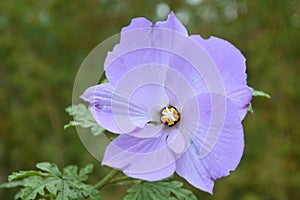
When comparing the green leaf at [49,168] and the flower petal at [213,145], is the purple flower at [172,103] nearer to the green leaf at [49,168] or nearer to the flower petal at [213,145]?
the flower petal at [213,145]

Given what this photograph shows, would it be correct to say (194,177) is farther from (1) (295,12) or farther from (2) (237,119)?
(1) (295,12)

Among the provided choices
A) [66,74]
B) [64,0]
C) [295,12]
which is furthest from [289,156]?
[64,0]

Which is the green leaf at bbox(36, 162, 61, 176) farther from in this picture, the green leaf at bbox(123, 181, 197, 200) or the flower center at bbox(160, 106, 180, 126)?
the flower center at bbox(160, 106, 180, 126)

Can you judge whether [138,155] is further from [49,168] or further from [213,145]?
[49,168]

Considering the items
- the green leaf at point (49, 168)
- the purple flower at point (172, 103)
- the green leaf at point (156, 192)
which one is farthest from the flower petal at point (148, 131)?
the green leaf at point (49, 168)

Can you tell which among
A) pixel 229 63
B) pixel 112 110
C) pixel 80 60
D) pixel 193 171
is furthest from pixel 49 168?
pixel 80 60

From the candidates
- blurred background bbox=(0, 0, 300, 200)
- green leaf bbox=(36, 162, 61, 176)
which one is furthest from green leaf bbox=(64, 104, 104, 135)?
blurred background bbox=(0, 0, 300, 200)
